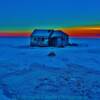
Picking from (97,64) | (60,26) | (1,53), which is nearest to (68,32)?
(60,26)

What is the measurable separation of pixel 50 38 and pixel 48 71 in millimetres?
203

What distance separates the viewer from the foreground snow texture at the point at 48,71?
274cm

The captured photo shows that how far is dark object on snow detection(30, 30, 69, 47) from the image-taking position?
279cm

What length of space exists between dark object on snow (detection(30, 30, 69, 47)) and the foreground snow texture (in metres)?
0.03

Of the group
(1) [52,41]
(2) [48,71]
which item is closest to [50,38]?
(1) [52,41]

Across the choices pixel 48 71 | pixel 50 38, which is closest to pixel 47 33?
pixel 50 38

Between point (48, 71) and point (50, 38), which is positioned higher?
point (50, 38)

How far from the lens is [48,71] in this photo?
9.23 ft

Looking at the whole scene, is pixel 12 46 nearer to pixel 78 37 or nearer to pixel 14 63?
pixel 14 63

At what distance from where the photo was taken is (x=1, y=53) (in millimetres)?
2865

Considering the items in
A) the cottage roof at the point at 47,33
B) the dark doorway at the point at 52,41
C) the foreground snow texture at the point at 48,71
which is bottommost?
the foreground snow texture at the point at 48,71

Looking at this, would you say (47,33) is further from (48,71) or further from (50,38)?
(48,71)

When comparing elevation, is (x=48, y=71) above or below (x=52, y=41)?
below

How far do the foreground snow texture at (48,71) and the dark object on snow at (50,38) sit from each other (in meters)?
0.03
